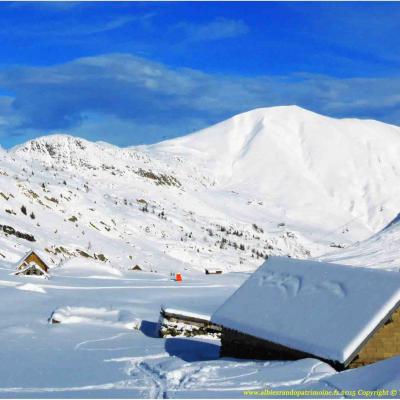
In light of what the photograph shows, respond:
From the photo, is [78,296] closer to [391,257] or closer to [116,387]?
[116,387]

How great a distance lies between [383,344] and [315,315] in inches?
65.6

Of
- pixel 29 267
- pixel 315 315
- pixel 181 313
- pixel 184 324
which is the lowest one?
pixel 184 324

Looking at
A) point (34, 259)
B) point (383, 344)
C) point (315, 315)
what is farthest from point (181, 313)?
point (34, 259)

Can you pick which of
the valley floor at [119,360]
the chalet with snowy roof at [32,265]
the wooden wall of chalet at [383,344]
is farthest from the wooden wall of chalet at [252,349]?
the chalet with snowy roof at [32,265]

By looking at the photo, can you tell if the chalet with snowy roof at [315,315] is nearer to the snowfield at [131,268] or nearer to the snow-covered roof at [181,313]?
the snowfield at [131,268]

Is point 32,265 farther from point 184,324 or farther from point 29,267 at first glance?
point 184,324

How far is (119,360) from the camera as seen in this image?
61.3ft

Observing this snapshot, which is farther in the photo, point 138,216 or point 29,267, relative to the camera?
point 138,216

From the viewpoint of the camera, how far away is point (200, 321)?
25188 mm

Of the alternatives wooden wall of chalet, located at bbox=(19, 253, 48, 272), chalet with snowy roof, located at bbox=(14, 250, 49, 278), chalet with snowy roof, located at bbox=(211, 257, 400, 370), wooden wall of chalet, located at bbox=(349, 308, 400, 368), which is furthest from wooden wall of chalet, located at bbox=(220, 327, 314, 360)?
wooden wall of chalet, located at bbox=(19, 253, 48, 272)

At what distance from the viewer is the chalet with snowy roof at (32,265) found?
4044 cm

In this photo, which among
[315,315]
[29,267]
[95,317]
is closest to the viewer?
[315,315]

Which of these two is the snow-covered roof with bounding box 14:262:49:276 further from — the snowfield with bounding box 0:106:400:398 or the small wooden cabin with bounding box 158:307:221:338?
the small wooden cabin with bounding box 158:307:221:338

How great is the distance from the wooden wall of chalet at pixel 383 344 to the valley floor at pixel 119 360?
44.8 inches
